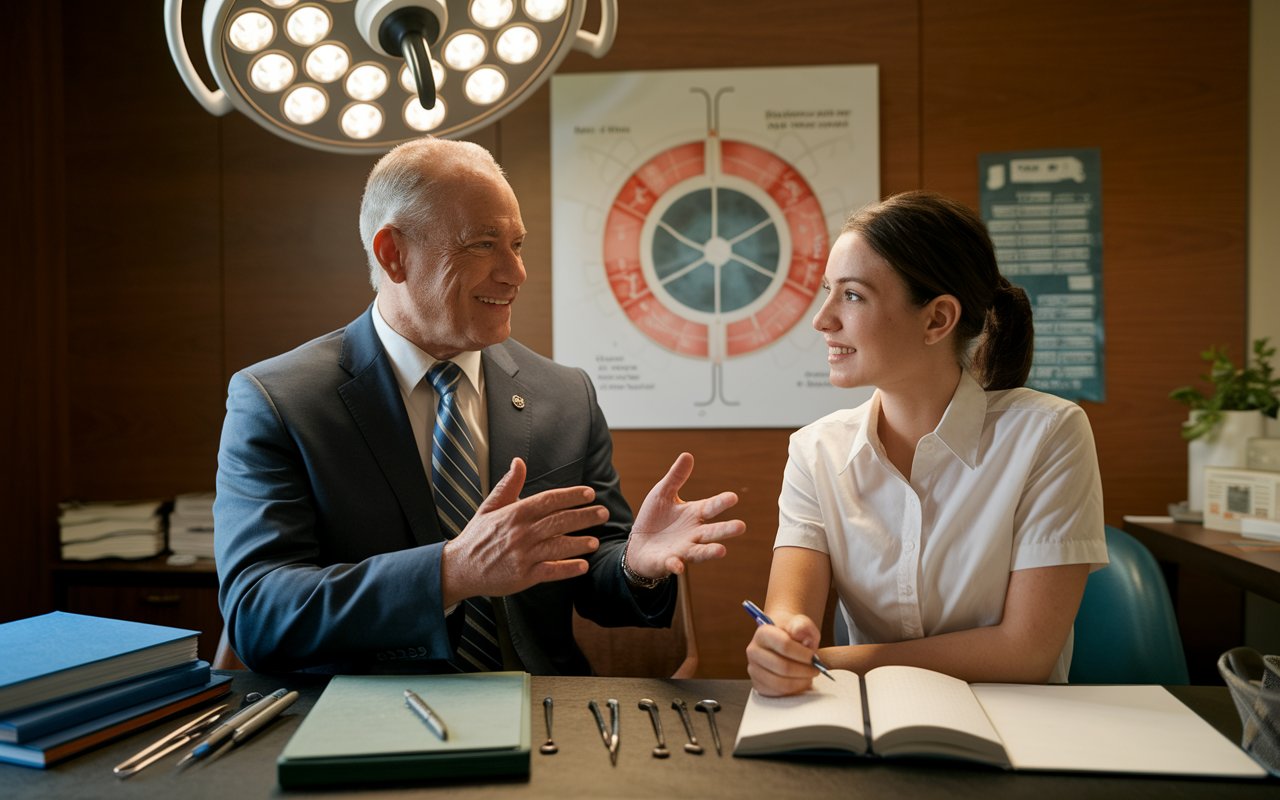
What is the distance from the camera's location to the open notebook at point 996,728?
2.92 feet

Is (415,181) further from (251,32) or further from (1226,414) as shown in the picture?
(1226,414)

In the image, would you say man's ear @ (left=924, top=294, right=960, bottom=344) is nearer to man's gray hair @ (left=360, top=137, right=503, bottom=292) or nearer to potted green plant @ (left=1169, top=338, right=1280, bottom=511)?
man's gray hair @ (left=360, top=137, right=503, bottom=292)

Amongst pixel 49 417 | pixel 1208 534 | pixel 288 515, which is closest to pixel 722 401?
pixel 1208 534

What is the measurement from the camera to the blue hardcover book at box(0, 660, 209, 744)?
0.92 metres

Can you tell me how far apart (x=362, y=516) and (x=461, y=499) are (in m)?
0.19

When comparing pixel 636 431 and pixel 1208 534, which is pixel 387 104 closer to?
pixel 636 431

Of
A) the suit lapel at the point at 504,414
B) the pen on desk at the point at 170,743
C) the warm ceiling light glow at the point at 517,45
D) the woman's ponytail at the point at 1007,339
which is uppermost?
the warm ceiling light glow at the point at 517,45

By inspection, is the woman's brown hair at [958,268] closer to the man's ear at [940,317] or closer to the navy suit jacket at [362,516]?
the man's ear at [940,317]

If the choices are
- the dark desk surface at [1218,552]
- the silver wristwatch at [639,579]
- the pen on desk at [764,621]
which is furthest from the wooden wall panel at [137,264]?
the dark desk surface at [1218,552]

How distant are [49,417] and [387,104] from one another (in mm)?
2567

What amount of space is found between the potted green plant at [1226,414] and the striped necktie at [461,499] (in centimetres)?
239

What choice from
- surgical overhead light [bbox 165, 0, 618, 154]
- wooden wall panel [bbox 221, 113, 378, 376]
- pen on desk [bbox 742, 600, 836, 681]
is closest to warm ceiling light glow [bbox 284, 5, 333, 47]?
surgical overhead light [bbox 165, 0, 618, 154]

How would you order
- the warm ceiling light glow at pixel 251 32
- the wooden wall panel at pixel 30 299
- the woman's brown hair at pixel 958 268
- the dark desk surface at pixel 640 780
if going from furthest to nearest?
the wooden wall panel at pixel 30 299 → the woman's brown hair at pixel 958 268 → the warm ceiling light glow at pixel 251 32 → the dark desk surface at pixel 640 780

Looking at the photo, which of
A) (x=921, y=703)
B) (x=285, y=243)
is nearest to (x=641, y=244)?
(x=285, y=243)
